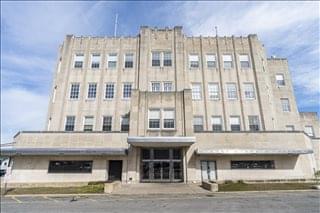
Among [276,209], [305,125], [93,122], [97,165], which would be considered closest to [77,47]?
[93,122]

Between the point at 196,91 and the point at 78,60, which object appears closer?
the point at 196,91

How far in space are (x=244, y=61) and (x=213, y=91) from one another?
20.9 feet

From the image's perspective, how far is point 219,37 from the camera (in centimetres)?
3334

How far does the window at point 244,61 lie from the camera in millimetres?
32031

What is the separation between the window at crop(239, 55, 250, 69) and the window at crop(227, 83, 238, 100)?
3.19 meters

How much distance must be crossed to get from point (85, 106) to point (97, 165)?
30.4 ft

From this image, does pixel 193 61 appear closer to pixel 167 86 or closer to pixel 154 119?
pixel 167 86

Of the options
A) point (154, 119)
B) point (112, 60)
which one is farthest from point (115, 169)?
point (112, 60)

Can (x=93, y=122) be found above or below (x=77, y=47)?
below

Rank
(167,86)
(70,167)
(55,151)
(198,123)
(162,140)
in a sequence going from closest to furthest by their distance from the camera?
(162,140)
(55,151)
(70,167)
(198,123)
(167,86)

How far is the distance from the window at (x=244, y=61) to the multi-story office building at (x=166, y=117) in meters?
0.14

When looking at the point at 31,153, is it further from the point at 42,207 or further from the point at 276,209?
the point at 276,209

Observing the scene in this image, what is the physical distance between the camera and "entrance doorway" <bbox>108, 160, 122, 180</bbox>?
932 inches

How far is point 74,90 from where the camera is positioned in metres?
30.7
